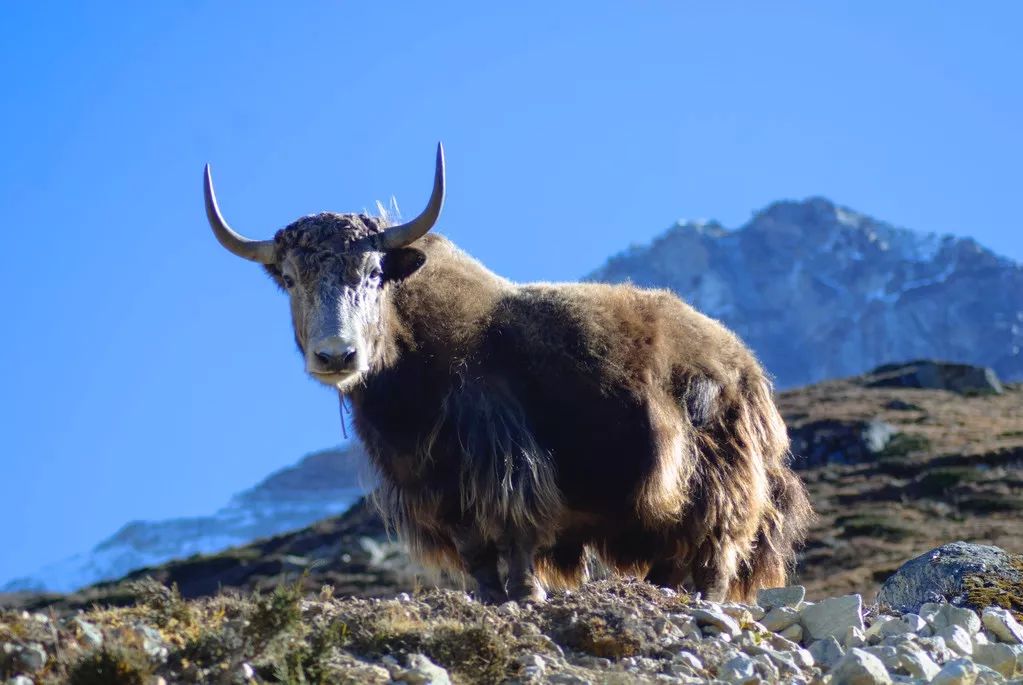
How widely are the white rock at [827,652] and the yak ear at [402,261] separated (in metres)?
3.64

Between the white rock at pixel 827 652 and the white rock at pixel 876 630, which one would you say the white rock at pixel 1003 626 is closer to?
the white rock at pixel 876 630

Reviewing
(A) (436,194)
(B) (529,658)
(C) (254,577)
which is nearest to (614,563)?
(A) (436,194)

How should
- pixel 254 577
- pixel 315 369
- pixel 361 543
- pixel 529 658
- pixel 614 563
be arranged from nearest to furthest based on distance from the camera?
pixel 529 658
pixel 315 369
pixel 614 563
pixel 254 577
pixel 361 543

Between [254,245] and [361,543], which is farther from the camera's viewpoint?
[361,543]

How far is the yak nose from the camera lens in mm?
8539

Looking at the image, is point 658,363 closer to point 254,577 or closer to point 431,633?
point 431,633

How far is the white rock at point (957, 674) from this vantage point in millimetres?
6238

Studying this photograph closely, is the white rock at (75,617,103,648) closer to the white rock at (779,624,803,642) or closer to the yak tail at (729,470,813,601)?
the white rock at (779,624,803,642)

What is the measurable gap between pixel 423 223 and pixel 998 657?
441 centimetres

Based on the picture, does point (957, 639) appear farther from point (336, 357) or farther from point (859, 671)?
point (336, 357)

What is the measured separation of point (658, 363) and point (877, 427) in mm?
35365

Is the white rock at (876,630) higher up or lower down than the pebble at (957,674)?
lower down

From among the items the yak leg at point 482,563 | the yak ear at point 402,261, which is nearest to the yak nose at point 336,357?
the yak ear at point 402,261

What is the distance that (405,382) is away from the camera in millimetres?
9266
